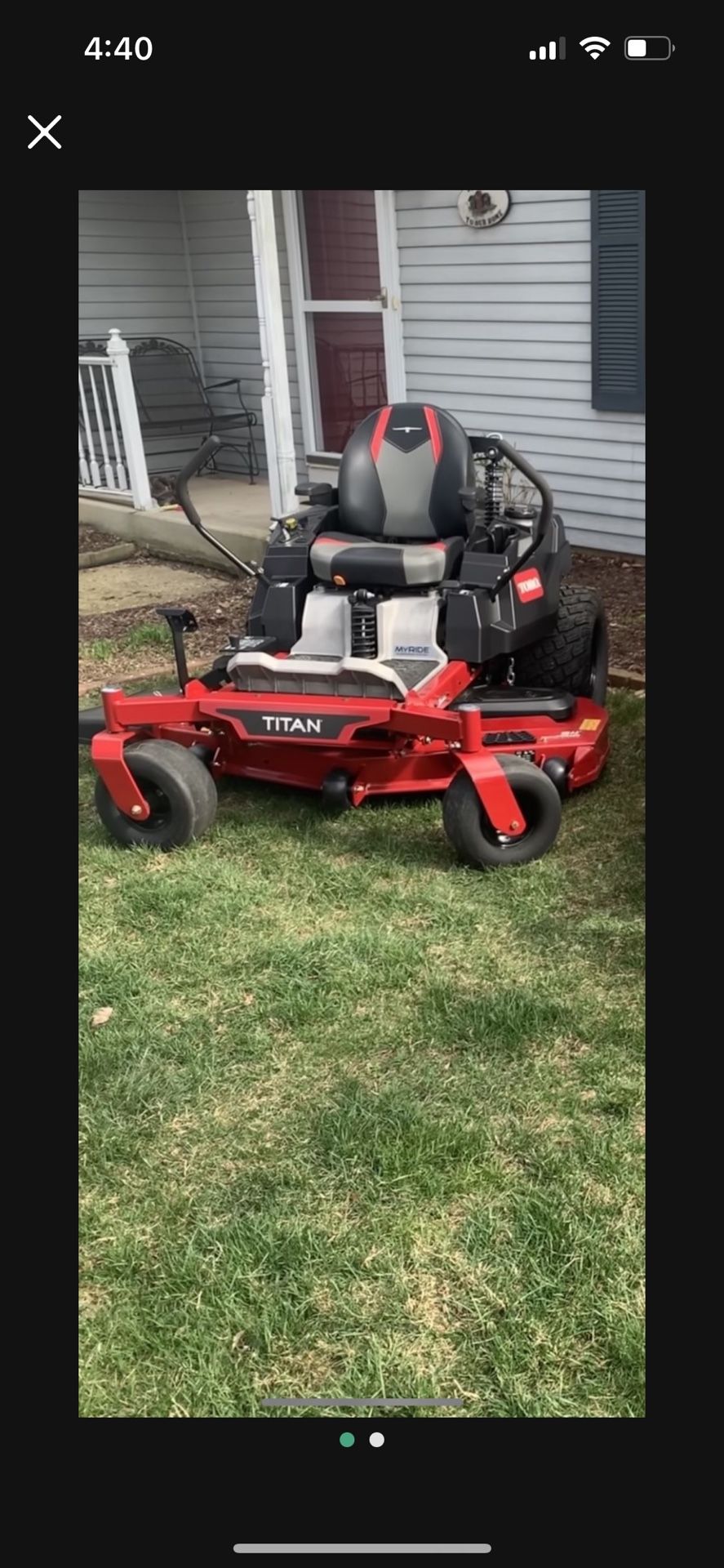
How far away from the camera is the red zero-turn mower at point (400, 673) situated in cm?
389

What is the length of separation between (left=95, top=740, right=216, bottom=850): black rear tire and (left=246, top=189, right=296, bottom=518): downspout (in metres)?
3.51

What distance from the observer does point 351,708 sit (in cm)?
392

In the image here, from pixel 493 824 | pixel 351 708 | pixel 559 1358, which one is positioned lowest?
pixel 559 1358

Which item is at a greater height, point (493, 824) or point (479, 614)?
point (479, 614)

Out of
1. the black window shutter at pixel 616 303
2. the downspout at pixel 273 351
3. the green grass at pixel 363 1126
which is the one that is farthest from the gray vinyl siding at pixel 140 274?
the green grass at pixel 363 1126

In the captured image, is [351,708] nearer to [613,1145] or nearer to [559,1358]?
[613,1145]

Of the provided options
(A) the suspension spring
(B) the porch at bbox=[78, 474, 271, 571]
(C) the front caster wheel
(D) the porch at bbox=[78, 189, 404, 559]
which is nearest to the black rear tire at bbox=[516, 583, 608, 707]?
(A) the suspension spring

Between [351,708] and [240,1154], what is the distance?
5.44ft

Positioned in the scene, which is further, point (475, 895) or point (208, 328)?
point (208, 328)

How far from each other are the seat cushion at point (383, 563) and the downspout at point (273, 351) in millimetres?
2841
